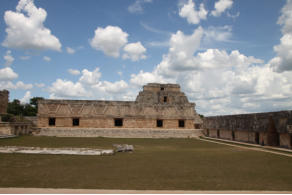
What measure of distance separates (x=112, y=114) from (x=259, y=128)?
13594mm

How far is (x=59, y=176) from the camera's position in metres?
6.45

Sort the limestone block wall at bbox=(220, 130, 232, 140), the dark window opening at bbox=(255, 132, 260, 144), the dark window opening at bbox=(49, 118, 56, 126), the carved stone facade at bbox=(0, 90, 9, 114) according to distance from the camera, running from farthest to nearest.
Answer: the carved stone facade at bbox=(0, 90, 9, 114) < the dark window opening at bbox=(49, 118, 56, 126) < the limestone block wall at bbox=(220, 130, 232, 140) < the dark window opening at bbox=(255, 132, 260, 144)

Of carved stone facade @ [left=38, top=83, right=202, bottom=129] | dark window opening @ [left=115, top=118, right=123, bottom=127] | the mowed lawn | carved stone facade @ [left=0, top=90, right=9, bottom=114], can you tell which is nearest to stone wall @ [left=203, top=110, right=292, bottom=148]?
carved stone facade @ [left=38, top=83, right=202, bottom=129]

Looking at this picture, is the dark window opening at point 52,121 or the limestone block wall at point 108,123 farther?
the dark window opening at point 52,121

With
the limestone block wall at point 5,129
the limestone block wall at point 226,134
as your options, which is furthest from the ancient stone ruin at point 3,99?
the limestone block wall at point 226,134

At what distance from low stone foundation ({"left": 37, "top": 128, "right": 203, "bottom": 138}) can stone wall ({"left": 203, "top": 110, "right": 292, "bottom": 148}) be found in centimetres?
354

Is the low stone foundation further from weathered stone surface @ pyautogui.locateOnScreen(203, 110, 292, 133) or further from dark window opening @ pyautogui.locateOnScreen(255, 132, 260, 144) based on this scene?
dark window opening @ pyautogui.locateOnScreen(255, 132, 260, 144)

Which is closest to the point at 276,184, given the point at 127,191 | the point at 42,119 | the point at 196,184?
the point at 196,184

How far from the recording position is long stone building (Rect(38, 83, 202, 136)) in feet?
79.9

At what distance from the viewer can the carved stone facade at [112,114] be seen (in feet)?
80.2

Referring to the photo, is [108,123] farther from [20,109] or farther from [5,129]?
[20,109]

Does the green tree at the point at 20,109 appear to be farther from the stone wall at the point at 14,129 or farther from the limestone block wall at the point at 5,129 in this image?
the limestone block wall at the point at 5,129

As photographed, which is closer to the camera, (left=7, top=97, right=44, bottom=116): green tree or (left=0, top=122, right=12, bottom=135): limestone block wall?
(left=0, top=122, right=12, bottom=135): limestone block wall

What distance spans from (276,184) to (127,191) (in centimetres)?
354
